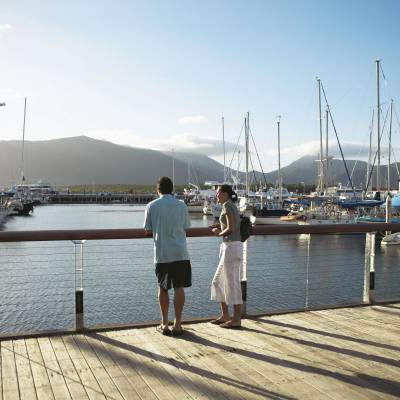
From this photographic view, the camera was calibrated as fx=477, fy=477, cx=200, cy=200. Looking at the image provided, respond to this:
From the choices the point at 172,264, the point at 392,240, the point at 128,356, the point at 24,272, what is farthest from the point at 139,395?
the point at 392,240

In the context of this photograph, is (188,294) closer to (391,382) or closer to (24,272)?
(24,272)

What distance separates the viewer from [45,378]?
348cm

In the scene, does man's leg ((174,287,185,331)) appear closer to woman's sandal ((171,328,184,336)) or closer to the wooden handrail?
woman's sandal ((171,328,184,336))

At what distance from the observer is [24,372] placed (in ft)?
11.7

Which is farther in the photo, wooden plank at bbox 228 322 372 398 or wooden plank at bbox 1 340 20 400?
wooden plank at bbox 228 322 372 398

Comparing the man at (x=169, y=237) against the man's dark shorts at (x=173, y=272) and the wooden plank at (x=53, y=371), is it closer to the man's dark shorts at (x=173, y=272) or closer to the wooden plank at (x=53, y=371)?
the man's dark shorts at (x=173, y=272)

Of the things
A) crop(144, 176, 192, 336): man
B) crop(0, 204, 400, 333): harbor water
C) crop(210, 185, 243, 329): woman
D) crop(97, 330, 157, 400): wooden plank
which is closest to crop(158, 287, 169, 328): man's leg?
crop(144, 176, 192, 336): man

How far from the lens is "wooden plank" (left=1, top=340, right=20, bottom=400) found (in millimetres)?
3225

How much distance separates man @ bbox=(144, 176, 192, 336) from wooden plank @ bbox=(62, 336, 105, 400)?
878 mm

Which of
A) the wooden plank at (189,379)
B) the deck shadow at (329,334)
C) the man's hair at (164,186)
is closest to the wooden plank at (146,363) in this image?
the wooden plank at (189,379)

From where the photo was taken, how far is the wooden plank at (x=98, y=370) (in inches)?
128

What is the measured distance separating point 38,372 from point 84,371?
0.34 metres

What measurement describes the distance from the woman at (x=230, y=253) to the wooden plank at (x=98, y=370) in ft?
4.57

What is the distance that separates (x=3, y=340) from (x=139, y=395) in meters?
1.71
